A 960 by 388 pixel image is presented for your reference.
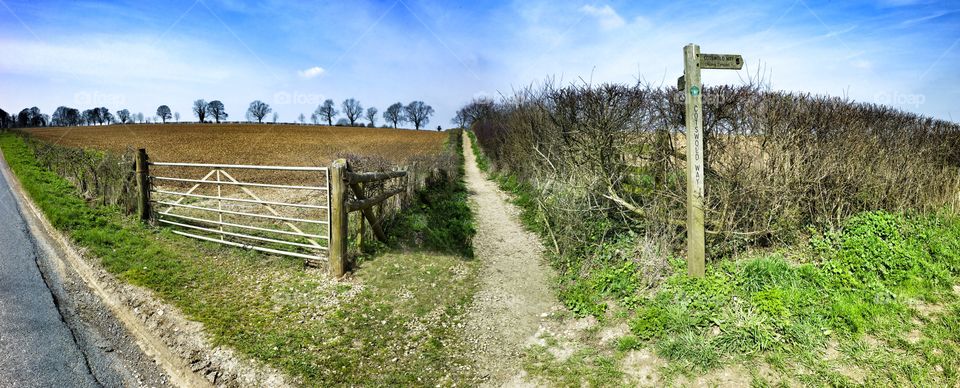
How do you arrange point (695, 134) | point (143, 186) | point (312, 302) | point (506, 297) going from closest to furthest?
point (695, 134) → point (312, 302) → point (506, 297) → point (143, 186)

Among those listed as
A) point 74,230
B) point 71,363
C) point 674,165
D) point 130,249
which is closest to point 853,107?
point 674,165

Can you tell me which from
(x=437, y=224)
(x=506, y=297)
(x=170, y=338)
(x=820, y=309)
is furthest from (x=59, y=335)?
(x=820, y=309)

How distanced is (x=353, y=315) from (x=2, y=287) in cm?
477

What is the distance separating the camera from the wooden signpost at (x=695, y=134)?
15.8ft

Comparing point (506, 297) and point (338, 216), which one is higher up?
point (338, 216)

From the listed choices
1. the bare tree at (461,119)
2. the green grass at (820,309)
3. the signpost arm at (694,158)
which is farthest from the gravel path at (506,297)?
the bare tree at (461,119)

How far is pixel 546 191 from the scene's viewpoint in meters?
10.1

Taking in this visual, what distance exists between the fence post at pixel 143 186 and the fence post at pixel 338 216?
5.32 m

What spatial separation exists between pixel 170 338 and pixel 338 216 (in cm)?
246

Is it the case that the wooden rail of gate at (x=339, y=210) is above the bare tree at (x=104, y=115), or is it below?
below

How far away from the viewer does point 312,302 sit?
5617mm

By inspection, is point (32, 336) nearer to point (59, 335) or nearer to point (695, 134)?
point (59, 335)

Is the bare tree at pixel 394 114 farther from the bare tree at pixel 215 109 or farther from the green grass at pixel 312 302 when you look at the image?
the green grass at pixel 312 302

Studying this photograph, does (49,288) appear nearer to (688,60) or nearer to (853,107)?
(688,60)
